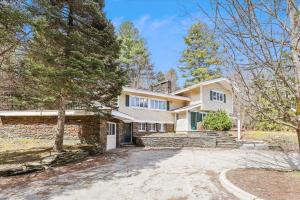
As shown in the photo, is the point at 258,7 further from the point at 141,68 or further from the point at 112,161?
the point at 141,68

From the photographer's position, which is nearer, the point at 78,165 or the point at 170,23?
the point at 170,23

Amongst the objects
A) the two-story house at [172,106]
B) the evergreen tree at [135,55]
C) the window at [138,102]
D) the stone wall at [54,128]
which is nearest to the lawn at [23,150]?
the stone wall at [54,128]

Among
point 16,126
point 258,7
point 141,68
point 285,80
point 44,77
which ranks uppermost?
point 141,68

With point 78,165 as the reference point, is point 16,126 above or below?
Answer: above

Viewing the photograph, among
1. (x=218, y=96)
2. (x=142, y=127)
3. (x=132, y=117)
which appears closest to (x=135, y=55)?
(x=218, y=96)

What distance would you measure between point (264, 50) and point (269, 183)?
3.96 metres

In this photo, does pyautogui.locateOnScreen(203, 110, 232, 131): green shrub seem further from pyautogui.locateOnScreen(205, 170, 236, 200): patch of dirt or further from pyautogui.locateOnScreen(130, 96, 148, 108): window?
pyautogui.locateOnScreen(205, 170, 236, 200): patch of dirt

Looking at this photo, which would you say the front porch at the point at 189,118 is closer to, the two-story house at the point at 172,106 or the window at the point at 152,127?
the two-story house at the point at 172,106

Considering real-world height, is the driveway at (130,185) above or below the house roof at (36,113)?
below

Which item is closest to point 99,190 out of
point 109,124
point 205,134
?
point 109,124

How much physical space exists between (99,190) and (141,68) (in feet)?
133

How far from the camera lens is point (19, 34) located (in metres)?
10.7

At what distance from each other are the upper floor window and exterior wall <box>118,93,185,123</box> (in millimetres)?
3404

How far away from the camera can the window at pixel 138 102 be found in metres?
25.7
